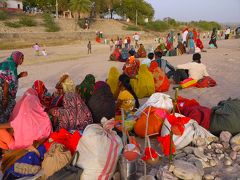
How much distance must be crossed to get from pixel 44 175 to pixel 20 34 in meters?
30.5

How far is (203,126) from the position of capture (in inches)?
181

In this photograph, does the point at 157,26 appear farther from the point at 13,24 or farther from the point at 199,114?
the point at 199,114

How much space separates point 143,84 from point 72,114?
3.02 m

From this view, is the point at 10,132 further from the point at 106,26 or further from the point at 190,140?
the point at 106,26

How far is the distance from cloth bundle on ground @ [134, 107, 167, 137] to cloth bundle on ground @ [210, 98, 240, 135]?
30.5 inches

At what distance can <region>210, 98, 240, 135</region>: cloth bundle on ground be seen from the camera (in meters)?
4.43

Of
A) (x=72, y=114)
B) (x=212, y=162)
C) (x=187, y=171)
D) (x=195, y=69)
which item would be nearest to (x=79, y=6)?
(x=195, y=69)

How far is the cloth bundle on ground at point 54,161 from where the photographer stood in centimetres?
335

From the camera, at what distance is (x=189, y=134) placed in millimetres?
4207

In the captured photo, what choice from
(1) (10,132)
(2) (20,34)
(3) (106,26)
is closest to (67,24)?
(3) (106,26)

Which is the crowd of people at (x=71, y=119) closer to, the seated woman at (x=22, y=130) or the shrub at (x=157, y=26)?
the seated woman at (x=22, y=130)

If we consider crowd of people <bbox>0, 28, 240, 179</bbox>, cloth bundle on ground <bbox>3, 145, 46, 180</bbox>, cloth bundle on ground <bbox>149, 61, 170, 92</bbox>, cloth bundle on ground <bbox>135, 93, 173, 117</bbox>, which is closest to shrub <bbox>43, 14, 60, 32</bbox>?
cloth bundle on ground <bbox>149, 61, 170, 92</bbox>

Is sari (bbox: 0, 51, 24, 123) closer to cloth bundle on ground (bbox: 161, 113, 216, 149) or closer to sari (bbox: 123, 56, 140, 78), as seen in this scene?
cloth bundle on ground (bbox: 161, 113, 216, 149)

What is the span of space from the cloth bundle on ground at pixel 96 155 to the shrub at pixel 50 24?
37.4m
